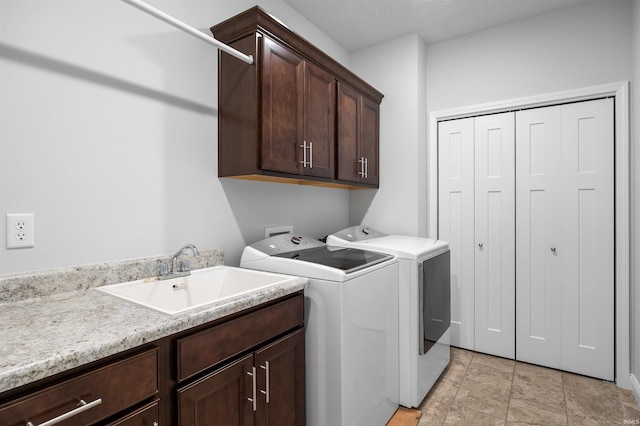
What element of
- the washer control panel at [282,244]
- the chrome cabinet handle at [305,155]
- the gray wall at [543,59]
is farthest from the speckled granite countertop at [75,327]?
the gray wall at [543,59]

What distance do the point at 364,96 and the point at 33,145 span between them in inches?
84.1

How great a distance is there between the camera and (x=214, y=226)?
1869 millimetres

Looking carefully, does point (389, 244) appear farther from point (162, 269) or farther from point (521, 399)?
point (162, 269)

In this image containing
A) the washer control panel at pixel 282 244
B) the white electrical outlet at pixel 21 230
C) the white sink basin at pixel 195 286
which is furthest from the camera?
the washer control panel at pixel 282 244

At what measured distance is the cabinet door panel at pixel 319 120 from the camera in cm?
203

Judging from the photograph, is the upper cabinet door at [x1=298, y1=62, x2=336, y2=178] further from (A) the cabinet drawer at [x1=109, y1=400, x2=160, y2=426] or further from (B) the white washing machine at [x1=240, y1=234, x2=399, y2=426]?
(A) the cabinet drawer at [x1=109, y1=400, x2=160, y2=426]

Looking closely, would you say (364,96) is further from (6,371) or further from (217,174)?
(6,371)

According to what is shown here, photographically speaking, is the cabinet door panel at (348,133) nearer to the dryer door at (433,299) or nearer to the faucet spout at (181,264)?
the dryer door at (433,299)

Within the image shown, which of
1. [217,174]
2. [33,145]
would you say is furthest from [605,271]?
[33,145]

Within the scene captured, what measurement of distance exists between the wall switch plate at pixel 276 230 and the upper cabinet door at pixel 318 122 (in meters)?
0.46

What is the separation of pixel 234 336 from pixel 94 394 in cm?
44

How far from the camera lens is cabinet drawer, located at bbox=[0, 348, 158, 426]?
69cm

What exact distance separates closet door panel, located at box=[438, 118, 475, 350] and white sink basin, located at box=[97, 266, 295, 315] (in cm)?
189

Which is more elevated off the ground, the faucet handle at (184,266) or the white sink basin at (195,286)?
the faucet handle at (184,266)
